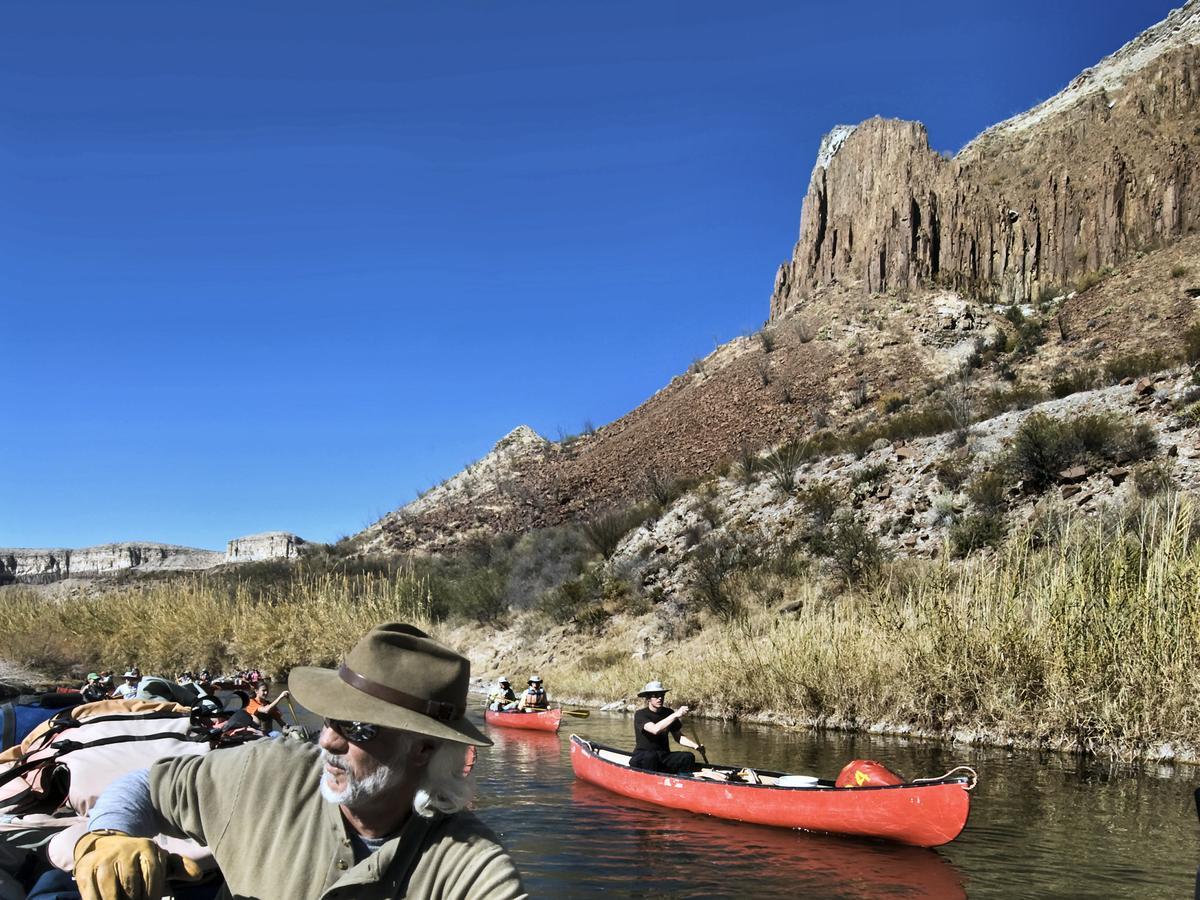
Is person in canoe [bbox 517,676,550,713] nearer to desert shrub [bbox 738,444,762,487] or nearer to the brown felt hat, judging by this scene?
desert shrub [bbox 738,444,762,487]

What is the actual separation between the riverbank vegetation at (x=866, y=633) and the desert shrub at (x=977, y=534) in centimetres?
83

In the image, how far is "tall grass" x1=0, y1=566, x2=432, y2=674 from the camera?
2536cm

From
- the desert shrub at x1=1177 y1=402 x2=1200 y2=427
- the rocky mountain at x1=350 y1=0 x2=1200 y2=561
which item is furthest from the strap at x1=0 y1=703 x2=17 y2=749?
the rocky mountain at x1=350 y1=0 x2=1200 y2=561

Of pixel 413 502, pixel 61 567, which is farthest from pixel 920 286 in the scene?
pixel 61 567

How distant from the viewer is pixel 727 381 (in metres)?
53.0

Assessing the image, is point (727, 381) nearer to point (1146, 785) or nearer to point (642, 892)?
point (1146, 785)

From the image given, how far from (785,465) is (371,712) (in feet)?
97.5

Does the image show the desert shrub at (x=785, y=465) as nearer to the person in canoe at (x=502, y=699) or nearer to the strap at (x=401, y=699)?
the person in canoe at (x=502, y=699)

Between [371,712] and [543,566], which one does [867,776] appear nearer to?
[371,712]

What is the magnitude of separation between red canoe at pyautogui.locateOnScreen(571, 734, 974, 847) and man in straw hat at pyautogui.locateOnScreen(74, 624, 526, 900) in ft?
24.3

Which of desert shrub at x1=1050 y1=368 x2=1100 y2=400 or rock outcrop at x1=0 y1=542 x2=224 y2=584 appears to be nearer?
desert shrub at x1=1050 y1=368 x2=1100 y2=400

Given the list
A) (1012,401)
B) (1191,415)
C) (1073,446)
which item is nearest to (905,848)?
(1073,446)

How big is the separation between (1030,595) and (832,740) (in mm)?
3960

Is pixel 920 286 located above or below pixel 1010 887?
above
